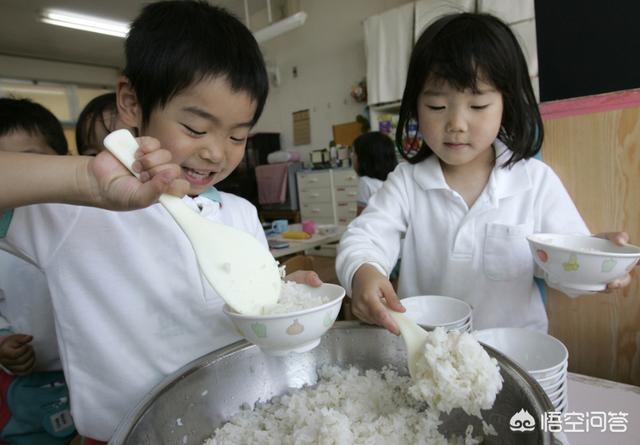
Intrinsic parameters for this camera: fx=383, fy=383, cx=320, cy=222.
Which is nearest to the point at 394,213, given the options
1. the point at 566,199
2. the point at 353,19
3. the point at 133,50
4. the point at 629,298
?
the point at 566,199

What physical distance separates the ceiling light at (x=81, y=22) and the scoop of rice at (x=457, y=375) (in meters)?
5.79

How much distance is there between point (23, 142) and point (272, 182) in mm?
4485

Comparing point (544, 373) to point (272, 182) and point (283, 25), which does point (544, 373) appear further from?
point (272, 182)

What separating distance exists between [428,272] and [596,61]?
2.20 meters

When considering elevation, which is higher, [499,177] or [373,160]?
[373,160]

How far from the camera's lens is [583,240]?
0.84 metres

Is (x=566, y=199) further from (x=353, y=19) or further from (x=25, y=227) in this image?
(x=353, y=19)

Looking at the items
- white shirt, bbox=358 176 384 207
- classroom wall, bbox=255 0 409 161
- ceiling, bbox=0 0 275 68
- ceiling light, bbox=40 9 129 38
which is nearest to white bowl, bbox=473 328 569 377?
white shirt, bbox=358 176 384 207

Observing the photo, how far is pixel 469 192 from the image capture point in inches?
42.1

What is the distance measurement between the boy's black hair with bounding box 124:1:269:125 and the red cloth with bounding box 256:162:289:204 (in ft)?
15.4

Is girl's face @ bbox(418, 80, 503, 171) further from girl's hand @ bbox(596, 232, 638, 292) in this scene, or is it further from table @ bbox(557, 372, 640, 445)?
table @ bbox(557, 372, 640, 445)

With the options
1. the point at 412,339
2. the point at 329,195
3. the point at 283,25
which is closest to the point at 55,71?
the point at 283,25

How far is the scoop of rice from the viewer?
500 millimetres

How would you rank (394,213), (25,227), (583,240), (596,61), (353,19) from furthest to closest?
(353,19) < (596,61) < (394,213) < (583,240) < (25,227)
